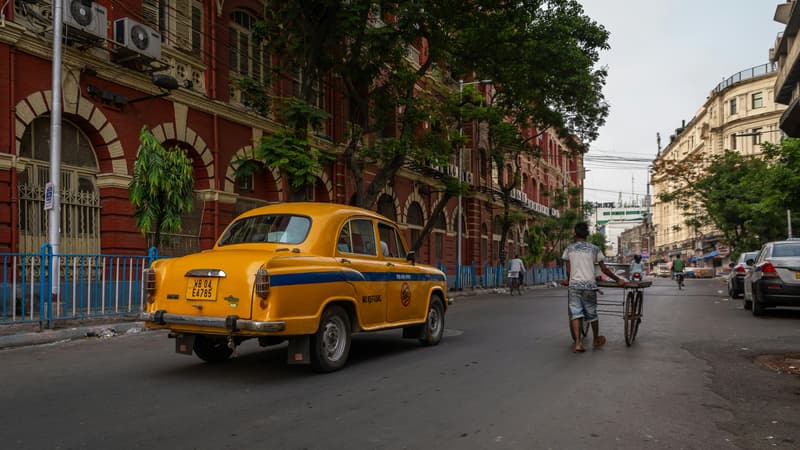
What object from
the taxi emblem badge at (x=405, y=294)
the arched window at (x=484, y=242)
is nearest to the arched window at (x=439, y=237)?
the arched window at (x=484, y=242)

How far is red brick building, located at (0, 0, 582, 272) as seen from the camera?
1341 cm

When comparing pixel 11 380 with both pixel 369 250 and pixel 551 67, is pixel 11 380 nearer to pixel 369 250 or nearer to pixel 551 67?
pixel 369 250

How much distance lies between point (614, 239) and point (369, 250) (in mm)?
186722

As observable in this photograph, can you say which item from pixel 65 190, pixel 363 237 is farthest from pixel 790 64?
pixel 65 190

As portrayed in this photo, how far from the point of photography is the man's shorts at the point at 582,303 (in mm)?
8789

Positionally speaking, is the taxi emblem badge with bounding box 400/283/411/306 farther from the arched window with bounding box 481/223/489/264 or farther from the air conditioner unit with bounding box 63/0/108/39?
the arched window with bounding box 481/223/489/264

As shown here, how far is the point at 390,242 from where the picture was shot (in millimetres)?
8797

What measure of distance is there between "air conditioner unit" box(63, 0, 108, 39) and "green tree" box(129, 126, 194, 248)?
2.83m

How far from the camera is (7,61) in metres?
13.1

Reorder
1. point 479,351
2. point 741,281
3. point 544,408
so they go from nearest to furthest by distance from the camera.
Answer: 1. point 544,408
2. point 479,351
3. point 741,281

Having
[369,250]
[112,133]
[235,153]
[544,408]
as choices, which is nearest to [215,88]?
[235,153]

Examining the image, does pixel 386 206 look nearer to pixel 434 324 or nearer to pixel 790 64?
pixel 790 64

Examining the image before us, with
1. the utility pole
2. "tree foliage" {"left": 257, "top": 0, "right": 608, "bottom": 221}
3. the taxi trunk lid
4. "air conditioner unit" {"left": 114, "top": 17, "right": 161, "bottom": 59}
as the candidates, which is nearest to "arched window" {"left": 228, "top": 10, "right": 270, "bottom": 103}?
"tree foliage" {"left": 257, "top": 0, "right": 608, "bottom": 221}

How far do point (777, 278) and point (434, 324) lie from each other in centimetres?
834
